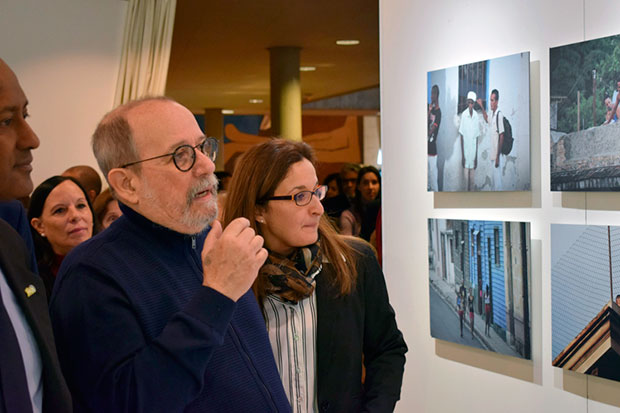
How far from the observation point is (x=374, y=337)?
228cm

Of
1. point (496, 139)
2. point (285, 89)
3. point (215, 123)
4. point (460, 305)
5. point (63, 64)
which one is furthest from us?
point (215, 123)

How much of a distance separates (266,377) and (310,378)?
18.7 inches

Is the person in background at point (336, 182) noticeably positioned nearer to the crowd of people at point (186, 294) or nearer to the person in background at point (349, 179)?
the person in background at point (349, 179)

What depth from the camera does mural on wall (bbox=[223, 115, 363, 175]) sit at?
59.5ft

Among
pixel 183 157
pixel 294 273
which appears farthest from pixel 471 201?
pixel 183 157

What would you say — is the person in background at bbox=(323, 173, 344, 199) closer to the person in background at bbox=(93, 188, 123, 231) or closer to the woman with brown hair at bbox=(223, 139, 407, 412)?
the person in background at bbox=(93, 188, 123, 231)

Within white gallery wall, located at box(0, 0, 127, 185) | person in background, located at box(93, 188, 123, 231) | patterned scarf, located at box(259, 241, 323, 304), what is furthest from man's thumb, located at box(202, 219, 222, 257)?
white gallery wall, located at box(0, 0, 127, 185)

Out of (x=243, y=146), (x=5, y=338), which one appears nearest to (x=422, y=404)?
(x=5, y=338)

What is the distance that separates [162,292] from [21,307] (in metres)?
0.33

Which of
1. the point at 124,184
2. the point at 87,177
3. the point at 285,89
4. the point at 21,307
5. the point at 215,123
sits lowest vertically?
the point at 21,307

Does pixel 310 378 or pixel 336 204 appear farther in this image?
pixel 336 204

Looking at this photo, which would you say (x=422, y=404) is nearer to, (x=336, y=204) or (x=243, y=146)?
(x=336, y=204)

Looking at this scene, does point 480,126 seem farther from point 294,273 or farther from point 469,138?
point 294,273

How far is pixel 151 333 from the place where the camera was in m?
1.50
